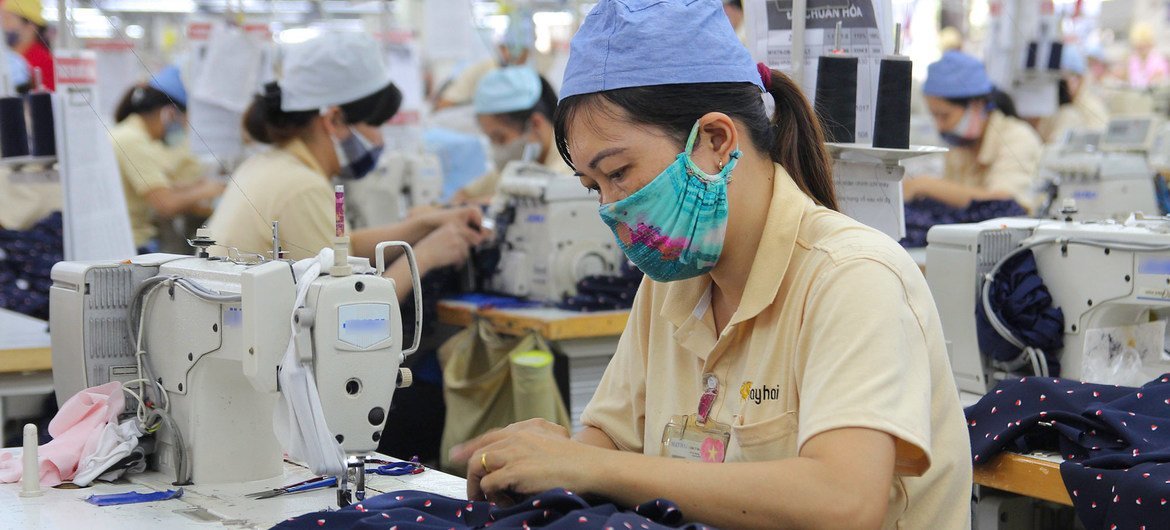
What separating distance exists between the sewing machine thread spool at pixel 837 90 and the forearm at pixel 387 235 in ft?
6.07

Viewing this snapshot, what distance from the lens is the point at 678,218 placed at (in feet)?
5.07

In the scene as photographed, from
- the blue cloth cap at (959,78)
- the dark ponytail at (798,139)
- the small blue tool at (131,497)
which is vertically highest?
the blue cloth cap at (959,78)

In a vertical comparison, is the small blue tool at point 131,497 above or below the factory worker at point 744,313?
below

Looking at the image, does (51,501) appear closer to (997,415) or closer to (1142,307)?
(997,415)

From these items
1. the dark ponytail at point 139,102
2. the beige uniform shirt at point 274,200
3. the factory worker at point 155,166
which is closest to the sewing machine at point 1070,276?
the beige uniform shirt at point 274,200

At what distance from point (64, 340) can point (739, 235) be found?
1.45 metres

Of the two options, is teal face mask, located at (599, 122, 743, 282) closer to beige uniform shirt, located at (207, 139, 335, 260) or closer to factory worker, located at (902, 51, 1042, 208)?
beige uniform shirt, located at (207, 139, 335, 260)

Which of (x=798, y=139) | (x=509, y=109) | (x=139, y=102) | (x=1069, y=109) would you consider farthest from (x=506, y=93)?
(x=798, y=139)

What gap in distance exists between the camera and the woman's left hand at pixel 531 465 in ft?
4.85

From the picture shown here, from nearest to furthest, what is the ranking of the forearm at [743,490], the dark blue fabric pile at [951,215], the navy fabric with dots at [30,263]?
the forearm at [743,490], the navy fabric with dots at [30,263], the dark blue fabric pile at [951,215]

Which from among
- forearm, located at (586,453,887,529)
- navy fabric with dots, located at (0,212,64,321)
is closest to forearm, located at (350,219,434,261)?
navy fabric with dots, located at (0,212,64,321)

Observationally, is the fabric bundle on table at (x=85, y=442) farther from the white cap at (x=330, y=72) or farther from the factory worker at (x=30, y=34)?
the white cap at (x=330, y=72)

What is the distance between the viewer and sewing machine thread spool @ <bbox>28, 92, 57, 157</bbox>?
3.63 m

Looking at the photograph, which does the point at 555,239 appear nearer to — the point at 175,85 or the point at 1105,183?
the point at 1105,183
